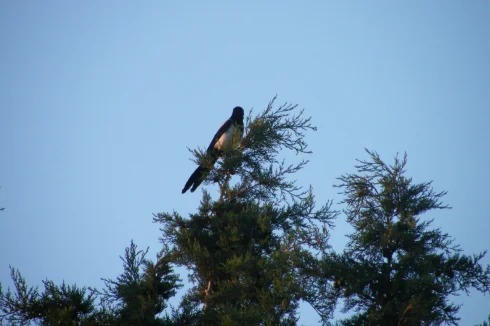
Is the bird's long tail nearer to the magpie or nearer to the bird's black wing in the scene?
the magpie

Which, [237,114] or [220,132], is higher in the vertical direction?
[237,114]

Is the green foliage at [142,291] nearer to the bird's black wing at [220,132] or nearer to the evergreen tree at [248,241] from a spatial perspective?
the evergreen tree at [248,241]

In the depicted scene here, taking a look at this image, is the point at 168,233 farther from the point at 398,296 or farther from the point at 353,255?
the point at 398,296

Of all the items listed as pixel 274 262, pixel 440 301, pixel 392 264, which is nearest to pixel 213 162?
pixel 274 262

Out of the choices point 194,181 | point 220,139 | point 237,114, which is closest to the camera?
point 194,181

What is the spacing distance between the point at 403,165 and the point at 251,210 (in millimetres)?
2806

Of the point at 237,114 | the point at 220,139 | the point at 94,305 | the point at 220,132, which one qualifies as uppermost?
the point at 237,114

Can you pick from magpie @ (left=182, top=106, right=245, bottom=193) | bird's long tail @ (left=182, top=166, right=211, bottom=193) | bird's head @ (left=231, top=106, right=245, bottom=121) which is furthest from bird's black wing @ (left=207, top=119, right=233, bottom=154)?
bird's long tail @ (left=182, top=166, right=211, bottom=193)

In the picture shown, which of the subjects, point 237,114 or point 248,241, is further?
point 237,114

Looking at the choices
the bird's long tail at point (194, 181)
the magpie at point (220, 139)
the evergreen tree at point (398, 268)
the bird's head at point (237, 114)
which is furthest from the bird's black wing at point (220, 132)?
the evergreen tree at point (398, 268)

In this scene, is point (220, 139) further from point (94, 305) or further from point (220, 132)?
point (94, 305)

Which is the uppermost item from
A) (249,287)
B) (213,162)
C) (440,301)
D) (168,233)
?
(213,162)

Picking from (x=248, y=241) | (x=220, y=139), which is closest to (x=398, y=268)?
(x=248, y=241)

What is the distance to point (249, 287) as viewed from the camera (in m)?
9.16
